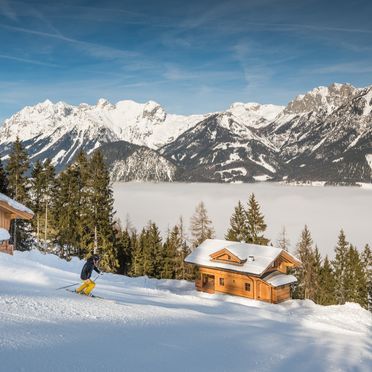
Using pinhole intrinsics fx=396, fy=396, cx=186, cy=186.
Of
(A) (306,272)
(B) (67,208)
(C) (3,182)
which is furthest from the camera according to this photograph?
(A) (306,272)

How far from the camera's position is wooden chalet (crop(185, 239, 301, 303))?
43.6 metres

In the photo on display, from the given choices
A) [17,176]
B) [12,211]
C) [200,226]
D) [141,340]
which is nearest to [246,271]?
[200,226]

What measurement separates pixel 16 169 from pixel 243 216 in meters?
33.0

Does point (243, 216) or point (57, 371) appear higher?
point (243, 216)

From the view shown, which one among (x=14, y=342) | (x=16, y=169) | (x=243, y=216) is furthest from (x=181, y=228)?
(x=14, y=342)

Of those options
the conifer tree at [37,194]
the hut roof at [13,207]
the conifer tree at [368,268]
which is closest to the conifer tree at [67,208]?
the conifer tree at [37,194]

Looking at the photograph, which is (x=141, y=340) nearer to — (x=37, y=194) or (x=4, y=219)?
(x=4, y=219)

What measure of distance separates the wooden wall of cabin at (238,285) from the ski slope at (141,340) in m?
25.2

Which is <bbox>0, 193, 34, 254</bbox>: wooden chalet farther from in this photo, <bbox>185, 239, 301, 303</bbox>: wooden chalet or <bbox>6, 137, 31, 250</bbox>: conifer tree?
<bbox>185, 239, 301, 303</bbox>: wooden chalet

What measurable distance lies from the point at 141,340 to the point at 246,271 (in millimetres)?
33928

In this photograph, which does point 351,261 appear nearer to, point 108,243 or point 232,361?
point 108,243

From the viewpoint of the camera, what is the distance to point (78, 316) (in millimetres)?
12305

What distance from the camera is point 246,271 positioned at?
143 feet

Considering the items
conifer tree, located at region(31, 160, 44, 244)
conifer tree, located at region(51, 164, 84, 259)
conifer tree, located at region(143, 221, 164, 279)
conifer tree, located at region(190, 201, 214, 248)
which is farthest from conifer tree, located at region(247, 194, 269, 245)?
conifer tree, located at region(31, 160, 44, 244)
